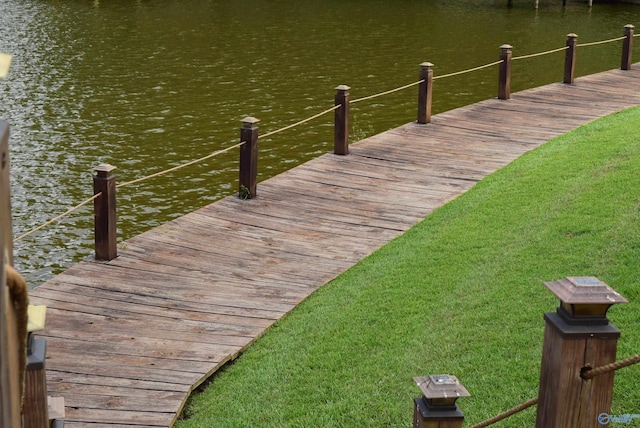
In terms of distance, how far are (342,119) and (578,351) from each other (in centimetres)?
1020

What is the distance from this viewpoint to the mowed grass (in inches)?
219

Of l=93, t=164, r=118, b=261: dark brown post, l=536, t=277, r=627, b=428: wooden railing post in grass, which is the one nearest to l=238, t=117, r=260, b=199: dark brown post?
l=93, t=164, r=118, b=261: dark brown post

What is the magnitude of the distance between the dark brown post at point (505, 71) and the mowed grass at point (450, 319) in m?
7.55

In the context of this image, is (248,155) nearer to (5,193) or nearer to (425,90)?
(425,90)

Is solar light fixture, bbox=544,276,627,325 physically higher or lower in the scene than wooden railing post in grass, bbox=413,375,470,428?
higher

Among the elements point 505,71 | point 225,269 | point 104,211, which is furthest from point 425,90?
point 104,211

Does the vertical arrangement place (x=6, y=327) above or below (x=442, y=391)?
above

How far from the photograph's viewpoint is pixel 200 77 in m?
23.7

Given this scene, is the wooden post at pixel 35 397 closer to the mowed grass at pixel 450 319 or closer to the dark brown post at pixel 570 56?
the mowed grass at pixel 450 319

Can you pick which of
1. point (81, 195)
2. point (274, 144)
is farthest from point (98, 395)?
point (274, 144)

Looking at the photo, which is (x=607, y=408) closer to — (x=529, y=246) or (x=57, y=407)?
(x=57, y=407)

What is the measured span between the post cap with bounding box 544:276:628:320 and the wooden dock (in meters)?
3.56

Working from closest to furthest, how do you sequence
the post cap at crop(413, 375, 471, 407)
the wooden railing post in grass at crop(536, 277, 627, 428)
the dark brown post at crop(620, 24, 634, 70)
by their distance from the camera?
1. the wooden railing post in grass at crop(536, 277, 627, 428)
2. the post cap at crop(413, 375, 471, 407)
3. the dark brown post at crop(620, 24, 634, 70)

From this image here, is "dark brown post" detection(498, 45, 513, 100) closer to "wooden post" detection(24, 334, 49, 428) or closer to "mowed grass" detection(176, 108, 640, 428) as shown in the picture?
"mowed grass" detection(176, 108, 640, 428)
